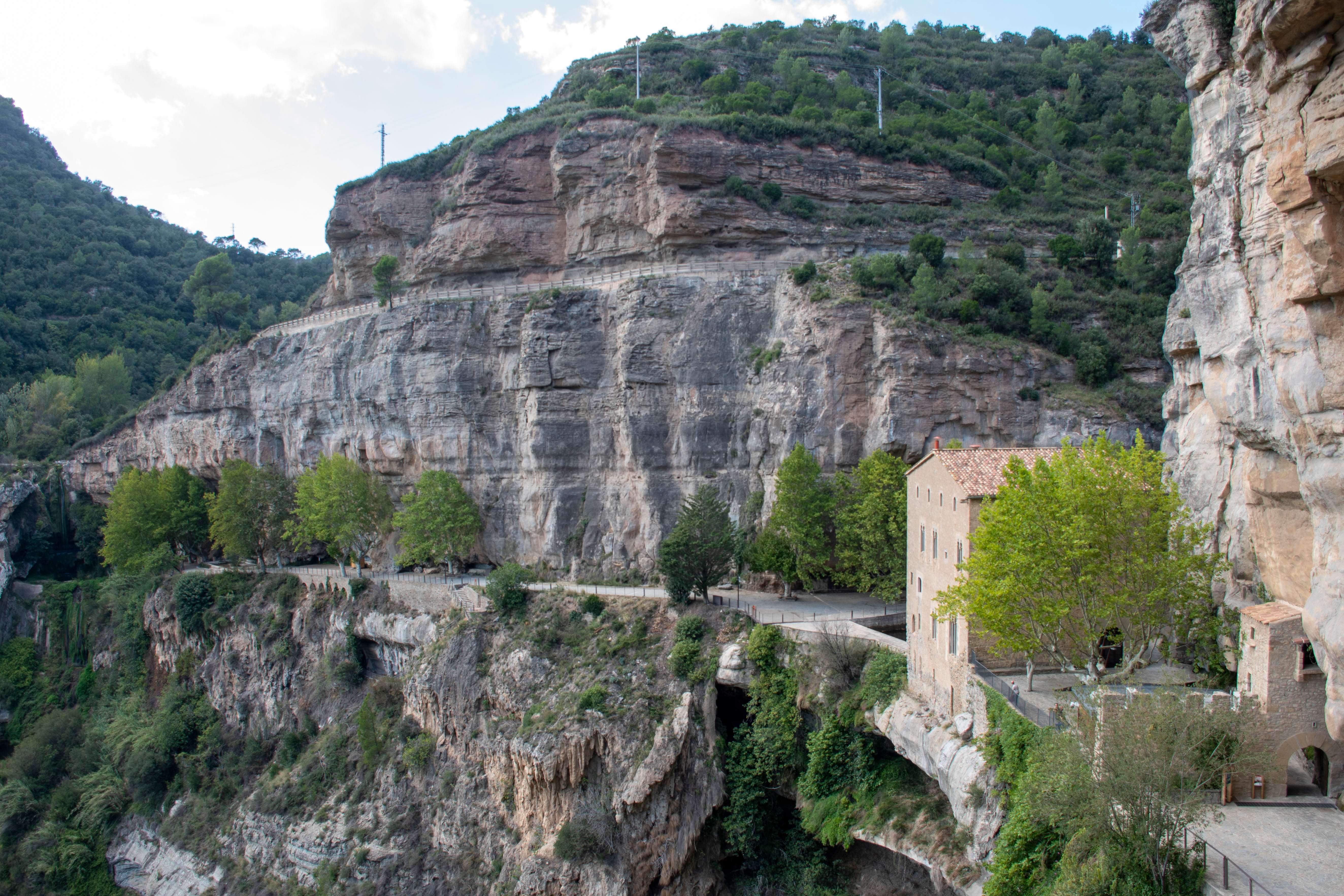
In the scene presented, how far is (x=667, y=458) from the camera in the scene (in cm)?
4081

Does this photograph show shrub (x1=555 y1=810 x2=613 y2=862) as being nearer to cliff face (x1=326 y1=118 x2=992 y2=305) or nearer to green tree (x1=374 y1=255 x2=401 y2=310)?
cliff face (x1=326 y1=118 x2=992 y2=305)

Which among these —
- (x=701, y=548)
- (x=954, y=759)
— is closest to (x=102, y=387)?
(x=701, y=548)

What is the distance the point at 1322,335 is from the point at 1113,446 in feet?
36.2

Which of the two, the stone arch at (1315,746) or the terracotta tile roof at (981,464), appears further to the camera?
the terracotta tile roof at (981,464)

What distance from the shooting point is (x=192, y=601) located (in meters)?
46.6

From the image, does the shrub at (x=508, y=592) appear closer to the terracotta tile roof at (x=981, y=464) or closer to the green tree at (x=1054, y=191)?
the terracotta tile roof at (x=981, y=464)

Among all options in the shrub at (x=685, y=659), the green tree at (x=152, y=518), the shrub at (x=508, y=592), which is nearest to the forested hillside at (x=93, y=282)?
the green tree at (x=152, y=518)

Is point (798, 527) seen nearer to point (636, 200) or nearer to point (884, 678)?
point (884, 678)

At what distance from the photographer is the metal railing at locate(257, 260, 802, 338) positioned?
A: 43125mm

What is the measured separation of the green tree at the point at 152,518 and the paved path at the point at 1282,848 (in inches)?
2102

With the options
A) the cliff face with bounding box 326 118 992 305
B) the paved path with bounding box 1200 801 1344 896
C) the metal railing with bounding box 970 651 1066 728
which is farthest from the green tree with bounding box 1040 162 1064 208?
the paved path with bounding box 1200 801 1344 896

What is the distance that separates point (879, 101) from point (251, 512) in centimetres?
4698

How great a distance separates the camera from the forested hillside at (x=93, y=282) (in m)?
75.3

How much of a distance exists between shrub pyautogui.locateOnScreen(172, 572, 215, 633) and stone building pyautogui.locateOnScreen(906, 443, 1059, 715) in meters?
38.9
